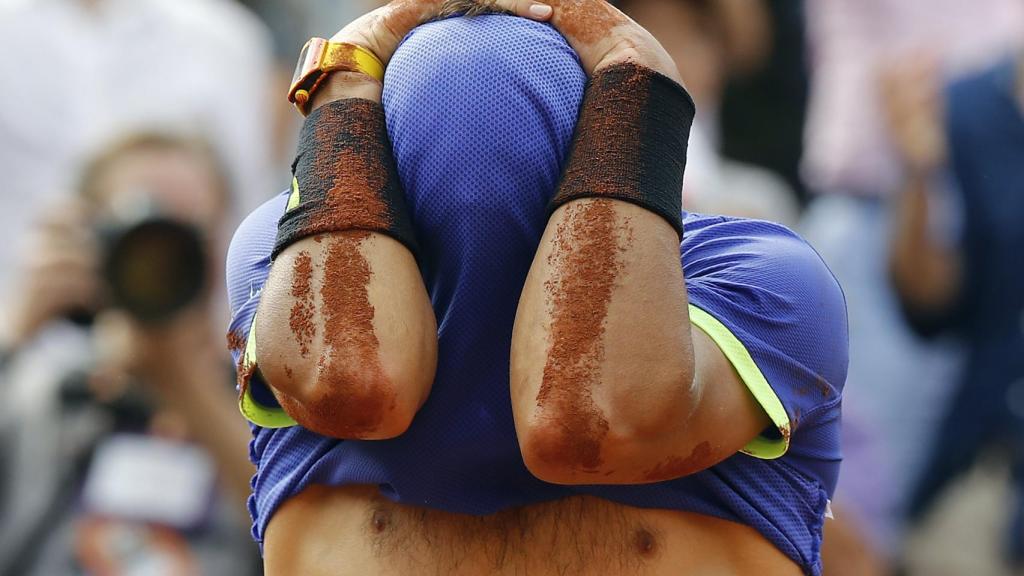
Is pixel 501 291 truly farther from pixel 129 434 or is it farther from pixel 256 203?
pixel 256 203

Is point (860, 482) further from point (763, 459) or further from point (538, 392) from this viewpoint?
point (538, 392)

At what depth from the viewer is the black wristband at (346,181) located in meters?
1.78

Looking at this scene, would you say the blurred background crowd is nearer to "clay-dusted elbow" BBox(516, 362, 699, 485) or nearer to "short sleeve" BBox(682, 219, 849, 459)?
"short sleeve" BBox(682, 219, 849, 459)

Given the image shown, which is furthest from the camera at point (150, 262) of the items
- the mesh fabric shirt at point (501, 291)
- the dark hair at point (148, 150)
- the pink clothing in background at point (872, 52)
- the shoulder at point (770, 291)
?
the pink clothing in background at point (872, 52)

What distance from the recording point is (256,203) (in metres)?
4.86

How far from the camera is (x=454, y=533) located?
6.37 ft

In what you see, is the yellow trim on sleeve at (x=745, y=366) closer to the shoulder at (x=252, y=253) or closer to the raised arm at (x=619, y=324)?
the raised arm at (x=619, y=324)

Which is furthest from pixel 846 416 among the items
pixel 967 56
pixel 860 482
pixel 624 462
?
pixel 624 462

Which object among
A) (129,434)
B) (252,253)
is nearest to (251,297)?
(252,253)

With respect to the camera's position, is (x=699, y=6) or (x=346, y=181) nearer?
(x=346, y=181)

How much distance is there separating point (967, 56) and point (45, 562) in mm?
2955

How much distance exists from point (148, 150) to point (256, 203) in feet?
2.96

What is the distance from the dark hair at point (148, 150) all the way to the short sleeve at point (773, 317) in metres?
2.26

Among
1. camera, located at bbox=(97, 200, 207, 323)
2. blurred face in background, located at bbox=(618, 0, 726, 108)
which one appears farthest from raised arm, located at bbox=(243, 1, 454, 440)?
blurred face in background, located at bbox=(618, 0, 726, 108)
